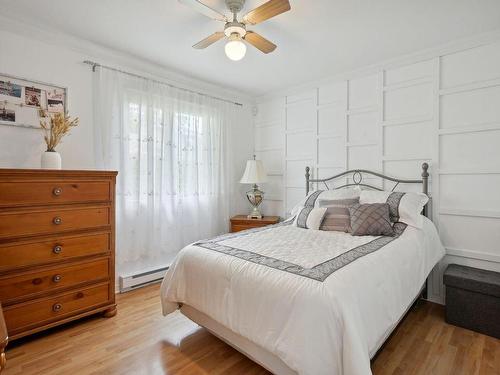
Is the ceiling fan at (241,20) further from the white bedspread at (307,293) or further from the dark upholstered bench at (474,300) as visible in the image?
the dark upholstered bench at (474,300)

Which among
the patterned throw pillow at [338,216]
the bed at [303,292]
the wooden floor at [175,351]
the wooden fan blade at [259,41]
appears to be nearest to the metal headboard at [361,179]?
the patterned throw pillow at [338,216]

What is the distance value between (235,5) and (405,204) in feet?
7.27

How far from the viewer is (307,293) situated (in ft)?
4.40

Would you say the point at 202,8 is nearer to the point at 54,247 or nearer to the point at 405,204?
the point at 54,247

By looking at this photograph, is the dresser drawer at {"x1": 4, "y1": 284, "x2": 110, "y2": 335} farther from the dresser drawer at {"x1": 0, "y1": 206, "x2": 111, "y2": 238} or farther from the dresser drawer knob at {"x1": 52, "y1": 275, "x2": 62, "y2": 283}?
the dresser drawer at {"x1": 0, "y1": 206, "x2": 111, "y2": 238}

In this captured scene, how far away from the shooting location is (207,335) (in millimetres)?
2133

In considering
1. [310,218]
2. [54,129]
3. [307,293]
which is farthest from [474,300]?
[54,129]

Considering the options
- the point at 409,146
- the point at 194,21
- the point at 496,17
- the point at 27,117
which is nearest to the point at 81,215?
the point at 27,117

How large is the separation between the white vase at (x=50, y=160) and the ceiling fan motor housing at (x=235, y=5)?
5.88ft

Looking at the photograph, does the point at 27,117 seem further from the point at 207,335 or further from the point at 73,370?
the point at 207,335

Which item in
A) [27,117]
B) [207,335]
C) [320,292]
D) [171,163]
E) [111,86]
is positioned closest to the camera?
[320,292]

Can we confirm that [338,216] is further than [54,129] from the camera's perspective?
Yes

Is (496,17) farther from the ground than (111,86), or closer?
farther from the ground

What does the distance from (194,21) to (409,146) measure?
2.44 meters
